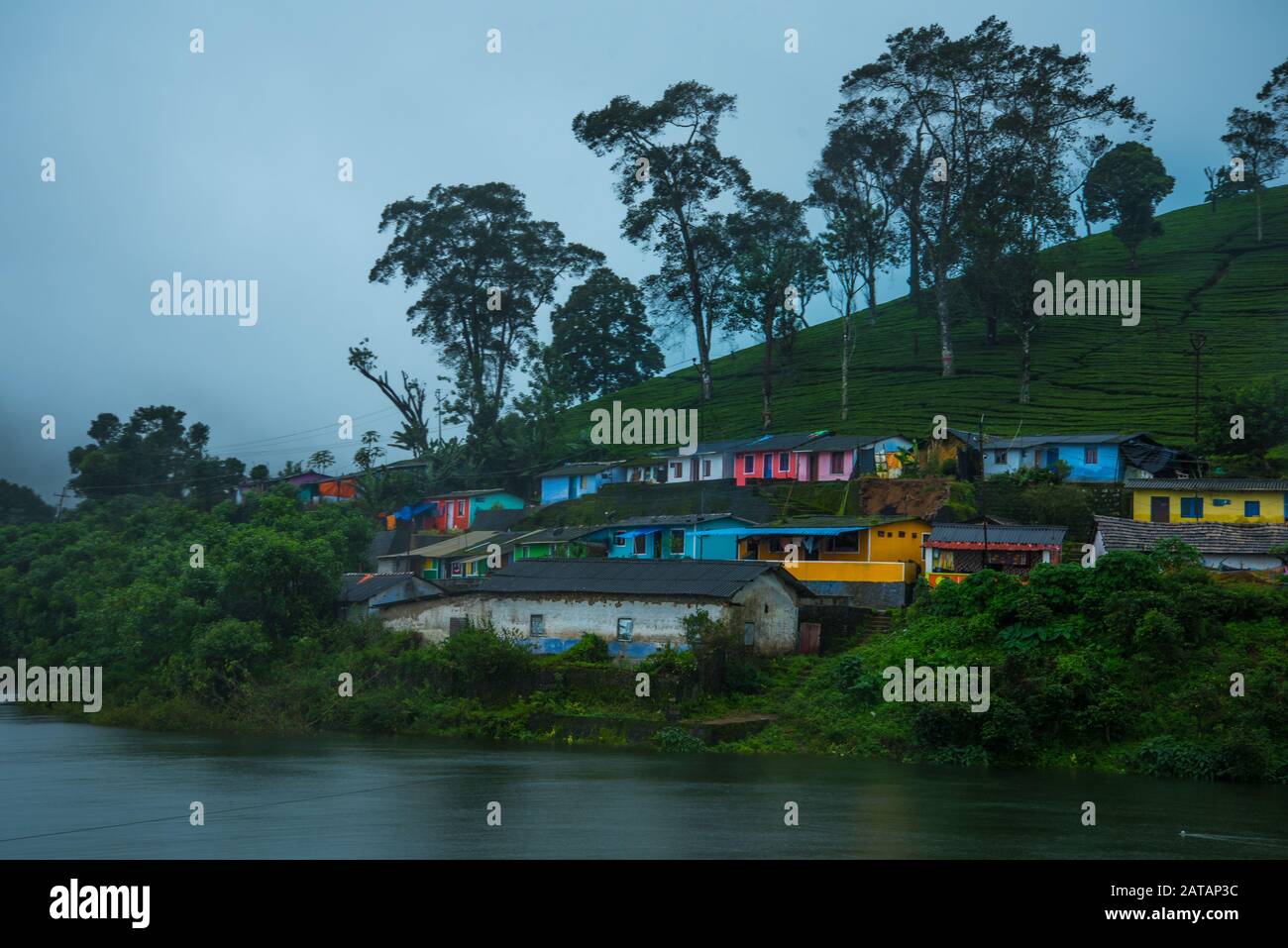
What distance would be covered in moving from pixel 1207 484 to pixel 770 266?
26.4 m

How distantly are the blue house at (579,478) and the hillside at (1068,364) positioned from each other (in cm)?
692

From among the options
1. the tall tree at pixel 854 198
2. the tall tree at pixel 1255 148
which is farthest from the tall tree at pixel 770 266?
the tall tree at pixel 1255 148

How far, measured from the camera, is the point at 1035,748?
27.0 m

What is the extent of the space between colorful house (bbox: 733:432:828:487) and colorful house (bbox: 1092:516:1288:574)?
623 inches

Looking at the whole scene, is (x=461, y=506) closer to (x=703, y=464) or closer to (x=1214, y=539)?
(x=703, y=464)

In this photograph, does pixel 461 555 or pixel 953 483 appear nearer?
pixel 953 483

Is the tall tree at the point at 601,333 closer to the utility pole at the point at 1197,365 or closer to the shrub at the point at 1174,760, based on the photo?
the utility pole at the point at 1197,365

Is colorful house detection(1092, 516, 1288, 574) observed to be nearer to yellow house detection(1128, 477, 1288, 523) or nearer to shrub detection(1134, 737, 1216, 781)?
yellow house detection(1128, 477, 1288, 523)
